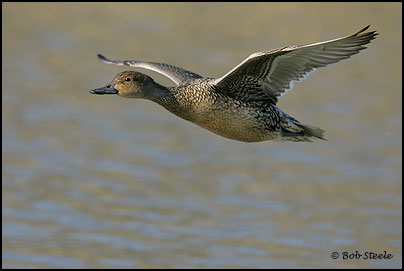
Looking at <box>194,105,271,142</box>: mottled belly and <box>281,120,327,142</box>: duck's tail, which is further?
<box>281,120,327,142</box>: duck's tail

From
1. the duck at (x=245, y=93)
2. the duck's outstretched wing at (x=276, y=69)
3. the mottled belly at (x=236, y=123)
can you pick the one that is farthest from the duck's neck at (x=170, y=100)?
the duck's outstretched wing at (x=276, y=69)

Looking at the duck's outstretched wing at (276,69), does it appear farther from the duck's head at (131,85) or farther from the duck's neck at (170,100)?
the duck's head at (131,85)

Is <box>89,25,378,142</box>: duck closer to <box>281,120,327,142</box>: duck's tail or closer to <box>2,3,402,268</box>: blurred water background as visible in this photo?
<box>281,120,327,142</box>: duck's tail

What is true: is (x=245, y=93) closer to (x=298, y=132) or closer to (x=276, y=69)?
(x=276, y=69)

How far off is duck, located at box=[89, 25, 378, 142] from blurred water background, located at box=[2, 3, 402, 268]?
13.4 feet

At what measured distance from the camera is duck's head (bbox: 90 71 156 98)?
7059 mm

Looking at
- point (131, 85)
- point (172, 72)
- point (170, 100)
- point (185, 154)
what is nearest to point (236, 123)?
point (170, 100)

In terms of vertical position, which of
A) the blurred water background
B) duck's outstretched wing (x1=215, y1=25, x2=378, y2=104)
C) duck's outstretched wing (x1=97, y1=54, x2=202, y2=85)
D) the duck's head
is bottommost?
the duck's head

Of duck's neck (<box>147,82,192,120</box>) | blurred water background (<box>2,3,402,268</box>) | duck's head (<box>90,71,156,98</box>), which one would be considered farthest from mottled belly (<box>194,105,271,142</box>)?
blurred water background (<box>2,3,402,268</box>)

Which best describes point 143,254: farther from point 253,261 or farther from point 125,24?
point 125,24

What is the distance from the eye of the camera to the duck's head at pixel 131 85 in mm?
7059

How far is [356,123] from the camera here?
52.7 feet

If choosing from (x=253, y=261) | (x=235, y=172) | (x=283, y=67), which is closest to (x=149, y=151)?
(x=235, y=172)

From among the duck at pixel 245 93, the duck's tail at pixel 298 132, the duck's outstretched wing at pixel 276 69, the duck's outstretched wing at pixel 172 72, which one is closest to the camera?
the duck's outstretched wing at pixel 276 69
